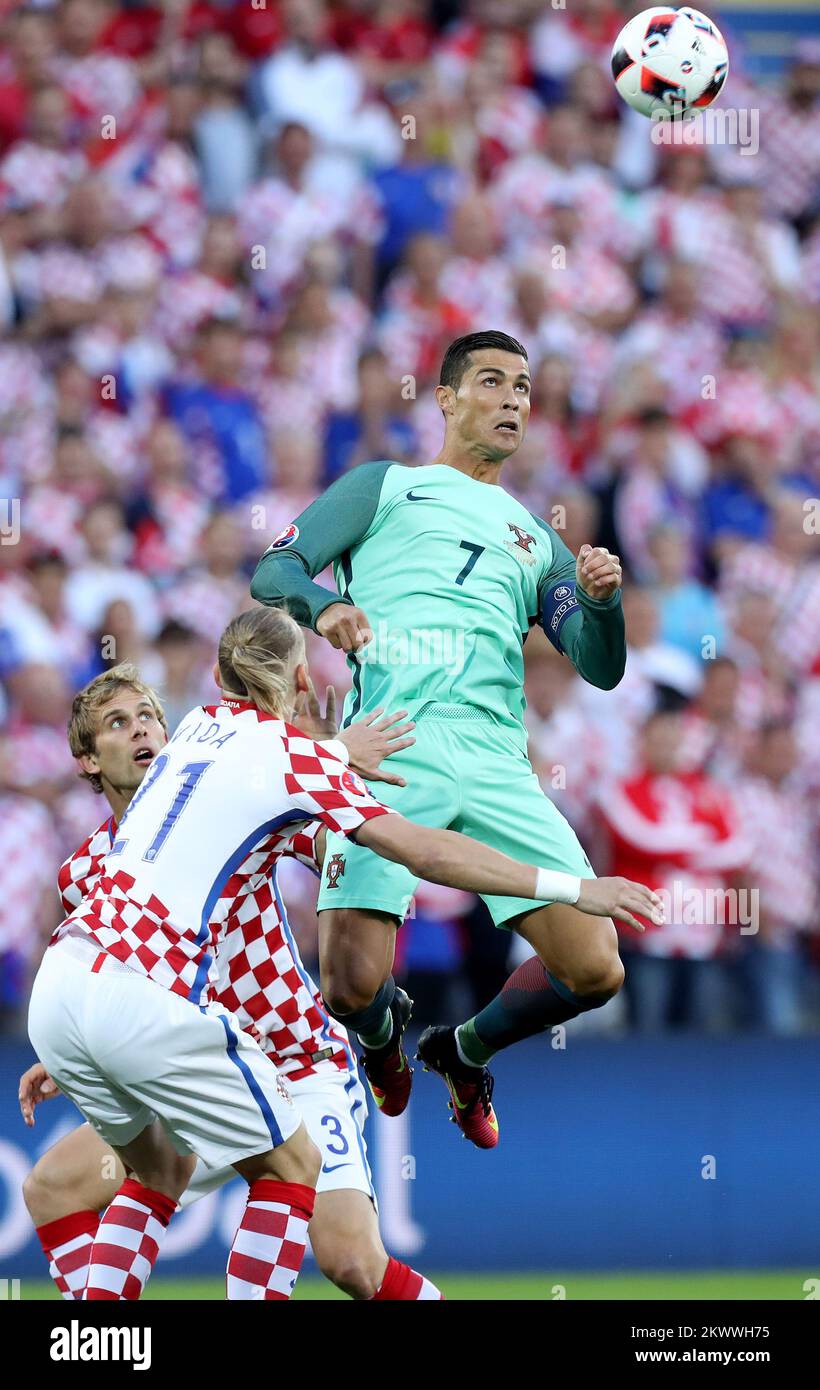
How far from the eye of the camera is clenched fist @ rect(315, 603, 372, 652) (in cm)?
574

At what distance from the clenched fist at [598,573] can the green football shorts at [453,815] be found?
0.62 metres

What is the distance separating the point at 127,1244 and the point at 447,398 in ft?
9.71

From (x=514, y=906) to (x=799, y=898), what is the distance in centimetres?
426

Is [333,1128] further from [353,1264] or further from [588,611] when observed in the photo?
[588,611]

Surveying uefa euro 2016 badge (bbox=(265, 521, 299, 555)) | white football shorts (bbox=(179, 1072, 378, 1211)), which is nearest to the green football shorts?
white football shorts (bbox=(179, 1072, 378, 1211))

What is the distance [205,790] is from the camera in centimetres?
515

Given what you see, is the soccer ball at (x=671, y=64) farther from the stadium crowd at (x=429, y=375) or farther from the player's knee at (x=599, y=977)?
the player's knee at (x=599, y=977)

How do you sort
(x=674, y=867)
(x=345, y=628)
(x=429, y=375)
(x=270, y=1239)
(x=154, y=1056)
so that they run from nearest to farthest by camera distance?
(x=154, y=1056) < (x=270, y=1239) < (x=345, y=628) < (x=674, y=867) < (x=429, y=375)

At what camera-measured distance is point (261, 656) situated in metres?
5.44

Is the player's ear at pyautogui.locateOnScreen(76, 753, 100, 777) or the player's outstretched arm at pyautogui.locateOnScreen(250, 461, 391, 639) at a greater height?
the player's outstretched arm at pyautogui.locateOnScreen(250, 461, 391, 639)

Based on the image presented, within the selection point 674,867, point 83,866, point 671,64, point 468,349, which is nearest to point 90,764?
point 83,866

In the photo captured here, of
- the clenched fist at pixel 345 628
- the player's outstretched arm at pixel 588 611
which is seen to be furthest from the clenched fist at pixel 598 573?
the clenched fist at pixel 345 628

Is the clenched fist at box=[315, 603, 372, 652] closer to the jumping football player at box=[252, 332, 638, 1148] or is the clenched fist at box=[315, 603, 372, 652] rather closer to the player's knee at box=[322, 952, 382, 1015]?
the jumping football player at box=[252, 332, 638, 1148]

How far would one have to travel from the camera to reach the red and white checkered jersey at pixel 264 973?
5.96 meters
